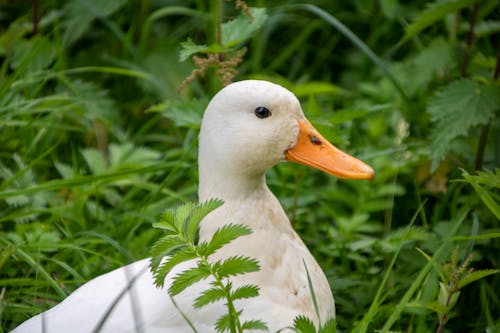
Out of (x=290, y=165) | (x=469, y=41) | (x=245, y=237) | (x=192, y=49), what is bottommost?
(x=290, y=165)

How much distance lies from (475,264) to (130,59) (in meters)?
1.86

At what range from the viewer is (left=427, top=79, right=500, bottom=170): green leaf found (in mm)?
3094

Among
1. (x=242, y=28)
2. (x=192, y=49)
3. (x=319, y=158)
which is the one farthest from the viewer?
(x=242, y=28)

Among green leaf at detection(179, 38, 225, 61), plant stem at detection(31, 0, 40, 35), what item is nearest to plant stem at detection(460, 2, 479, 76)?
green leaf at detection(179, 38, 225, 61)

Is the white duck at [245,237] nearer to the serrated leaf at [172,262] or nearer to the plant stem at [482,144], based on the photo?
the serrated leaf at [172,262]

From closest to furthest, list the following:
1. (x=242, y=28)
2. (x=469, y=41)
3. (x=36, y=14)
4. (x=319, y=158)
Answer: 1. (x=319, y=158)
2. (x=242, y=28)
3. (x=469, y=41)
4. (x=36, y=14)

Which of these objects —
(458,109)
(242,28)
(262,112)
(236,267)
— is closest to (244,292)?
(236,267)

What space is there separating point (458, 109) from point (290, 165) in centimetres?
57

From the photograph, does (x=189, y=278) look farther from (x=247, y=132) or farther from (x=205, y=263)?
(x=247, y=132)

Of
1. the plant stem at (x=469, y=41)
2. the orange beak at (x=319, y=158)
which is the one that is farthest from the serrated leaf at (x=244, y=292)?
the plant stem at (x=469, y=41)

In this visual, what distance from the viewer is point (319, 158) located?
2.69 m

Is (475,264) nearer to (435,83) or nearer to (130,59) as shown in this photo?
(435,83)

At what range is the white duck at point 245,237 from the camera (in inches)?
97.3

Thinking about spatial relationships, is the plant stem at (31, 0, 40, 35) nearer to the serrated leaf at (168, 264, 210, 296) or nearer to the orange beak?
the orange beak
